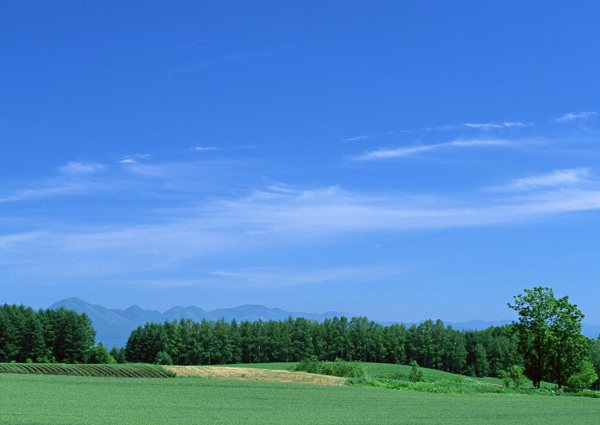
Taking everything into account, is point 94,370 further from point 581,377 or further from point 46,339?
point 46,339

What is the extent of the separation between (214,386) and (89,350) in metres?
62.6

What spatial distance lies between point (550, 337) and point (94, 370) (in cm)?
4976

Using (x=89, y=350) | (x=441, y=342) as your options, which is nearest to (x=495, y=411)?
(x=89, y=350)

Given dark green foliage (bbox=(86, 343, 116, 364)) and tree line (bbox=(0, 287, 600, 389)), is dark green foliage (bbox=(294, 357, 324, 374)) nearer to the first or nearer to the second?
tree line (bbox=(0, 287, 600, 389))

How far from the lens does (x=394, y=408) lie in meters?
35.8

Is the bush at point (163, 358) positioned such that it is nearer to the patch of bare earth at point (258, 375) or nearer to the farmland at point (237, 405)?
the patch of bare earth at point (258, 375)

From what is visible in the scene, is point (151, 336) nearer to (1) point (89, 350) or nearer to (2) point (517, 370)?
(1) point (89, 350)

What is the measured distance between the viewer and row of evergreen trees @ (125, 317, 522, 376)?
4705 inches

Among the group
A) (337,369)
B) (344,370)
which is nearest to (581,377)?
(344,370)

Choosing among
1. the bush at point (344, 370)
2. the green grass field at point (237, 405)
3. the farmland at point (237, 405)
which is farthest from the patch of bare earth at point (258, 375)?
the bush at point (344, 370)

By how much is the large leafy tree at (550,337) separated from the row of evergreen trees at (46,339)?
7378 cm

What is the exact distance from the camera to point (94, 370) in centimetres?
5600

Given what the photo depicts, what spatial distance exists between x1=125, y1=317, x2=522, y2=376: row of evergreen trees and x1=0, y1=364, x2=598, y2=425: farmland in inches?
2788

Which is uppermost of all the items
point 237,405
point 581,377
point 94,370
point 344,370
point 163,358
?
point 581,377
